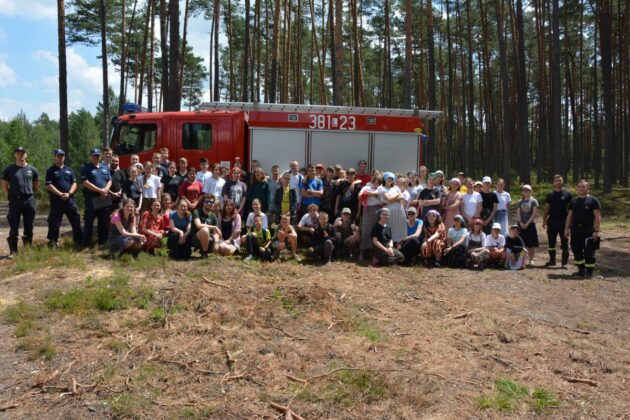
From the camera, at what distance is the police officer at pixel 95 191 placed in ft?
30.0

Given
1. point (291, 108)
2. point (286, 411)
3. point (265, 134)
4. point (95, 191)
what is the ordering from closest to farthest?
1. point (286, 411)
2. point (95, 191)
3. point (265, 134)
4. point (291, 108)

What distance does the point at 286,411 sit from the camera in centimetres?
471

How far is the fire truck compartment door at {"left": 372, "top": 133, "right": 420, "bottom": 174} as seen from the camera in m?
12.5

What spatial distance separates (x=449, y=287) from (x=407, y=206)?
91.1 inches

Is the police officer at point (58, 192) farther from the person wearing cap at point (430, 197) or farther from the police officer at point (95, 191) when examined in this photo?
the person wearing cap at point (430, 197)

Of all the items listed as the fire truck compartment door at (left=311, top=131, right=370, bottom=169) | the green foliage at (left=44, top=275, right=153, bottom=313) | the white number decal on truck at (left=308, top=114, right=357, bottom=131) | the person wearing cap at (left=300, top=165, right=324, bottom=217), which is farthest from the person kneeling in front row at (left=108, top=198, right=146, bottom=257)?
the white number decal on truck at (left=308, top=114, right=357, bottom=131)

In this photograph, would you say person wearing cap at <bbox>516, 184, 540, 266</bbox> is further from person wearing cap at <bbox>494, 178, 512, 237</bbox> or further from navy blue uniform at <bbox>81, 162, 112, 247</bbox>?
navy blue uniform at <bbox>81, 162, 112, 247</bbox>

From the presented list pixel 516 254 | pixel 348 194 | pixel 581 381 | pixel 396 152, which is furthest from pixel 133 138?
pixel 581 381

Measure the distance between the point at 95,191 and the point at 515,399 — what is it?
7628 mm

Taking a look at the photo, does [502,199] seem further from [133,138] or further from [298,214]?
[133,138]

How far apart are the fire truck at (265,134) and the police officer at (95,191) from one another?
294 cm

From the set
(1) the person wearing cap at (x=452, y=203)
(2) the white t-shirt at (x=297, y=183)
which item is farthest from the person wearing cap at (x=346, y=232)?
(1) the person wearing cap at (x=452, y=203)

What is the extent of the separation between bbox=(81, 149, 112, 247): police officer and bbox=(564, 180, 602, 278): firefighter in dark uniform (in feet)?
28.4

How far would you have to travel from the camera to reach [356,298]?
7.53 m
